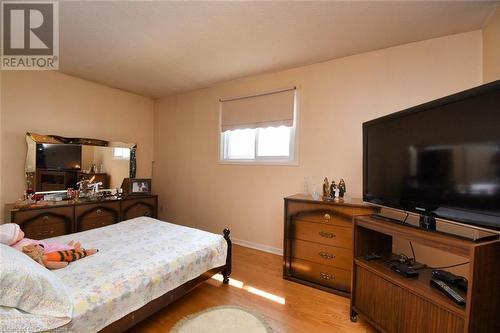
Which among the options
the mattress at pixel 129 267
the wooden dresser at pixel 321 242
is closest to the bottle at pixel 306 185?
the wooden dresser at pixel 321 242

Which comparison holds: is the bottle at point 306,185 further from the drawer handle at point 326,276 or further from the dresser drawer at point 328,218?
the drawer handle at point 326,276

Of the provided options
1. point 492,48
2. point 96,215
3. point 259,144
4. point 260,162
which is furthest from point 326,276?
point 96,215

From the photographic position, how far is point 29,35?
2.18m

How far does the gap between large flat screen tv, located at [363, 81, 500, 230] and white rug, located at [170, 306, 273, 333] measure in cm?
139

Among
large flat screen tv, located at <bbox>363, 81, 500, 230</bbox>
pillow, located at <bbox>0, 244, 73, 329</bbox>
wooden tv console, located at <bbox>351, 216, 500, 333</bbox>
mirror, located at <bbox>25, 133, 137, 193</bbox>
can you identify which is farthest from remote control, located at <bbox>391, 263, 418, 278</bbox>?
mirror, located at <bbox>25, 133, 137, 193</bbox>

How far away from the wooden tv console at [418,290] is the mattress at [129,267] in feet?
4.05

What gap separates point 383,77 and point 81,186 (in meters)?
4.24

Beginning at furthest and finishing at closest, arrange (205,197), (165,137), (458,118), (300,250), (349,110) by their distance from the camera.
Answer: (165,137)
(205,197)
(349,110)
(300,250)
(458,118)

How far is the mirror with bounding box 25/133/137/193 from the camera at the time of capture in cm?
292

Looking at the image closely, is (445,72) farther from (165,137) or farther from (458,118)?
(165,137)

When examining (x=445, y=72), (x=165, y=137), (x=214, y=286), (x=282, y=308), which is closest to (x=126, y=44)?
(x=165, y=137)

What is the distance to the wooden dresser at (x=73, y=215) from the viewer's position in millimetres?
2512

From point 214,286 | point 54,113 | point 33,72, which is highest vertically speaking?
point 33,72

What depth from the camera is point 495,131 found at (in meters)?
1.14
